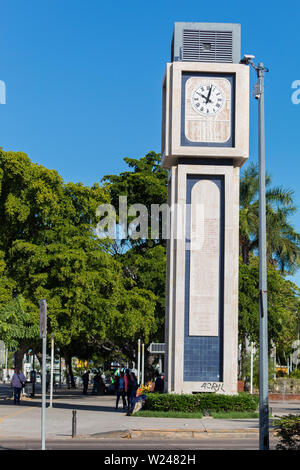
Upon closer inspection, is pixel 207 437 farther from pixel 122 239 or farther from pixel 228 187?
pixel 122 239

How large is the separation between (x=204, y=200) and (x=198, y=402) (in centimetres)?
847

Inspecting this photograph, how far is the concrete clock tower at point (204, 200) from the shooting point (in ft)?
105

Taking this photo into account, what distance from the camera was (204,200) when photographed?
32.8 metres

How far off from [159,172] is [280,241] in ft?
37.6

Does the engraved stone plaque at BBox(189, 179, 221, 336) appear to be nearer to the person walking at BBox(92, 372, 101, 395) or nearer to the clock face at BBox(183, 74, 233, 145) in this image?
the clock face at BBox(183, 74, 233, 145)

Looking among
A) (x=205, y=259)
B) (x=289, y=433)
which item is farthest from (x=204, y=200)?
(x=289, y=433)

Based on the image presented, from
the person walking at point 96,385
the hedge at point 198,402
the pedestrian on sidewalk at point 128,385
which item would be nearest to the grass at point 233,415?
the hedge at point 198,402

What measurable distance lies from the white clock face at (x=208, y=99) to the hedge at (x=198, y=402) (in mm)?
11883

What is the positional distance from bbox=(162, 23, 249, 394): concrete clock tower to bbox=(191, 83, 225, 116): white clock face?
0.04 metres

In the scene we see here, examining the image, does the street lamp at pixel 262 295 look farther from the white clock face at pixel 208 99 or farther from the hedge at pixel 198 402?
the white clock face at pixel 208 99

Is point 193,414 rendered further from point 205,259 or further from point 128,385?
point 205,259

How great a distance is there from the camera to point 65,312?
1640 inches

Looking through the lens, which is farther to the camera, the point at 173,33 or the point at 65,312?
the point at 65,312
